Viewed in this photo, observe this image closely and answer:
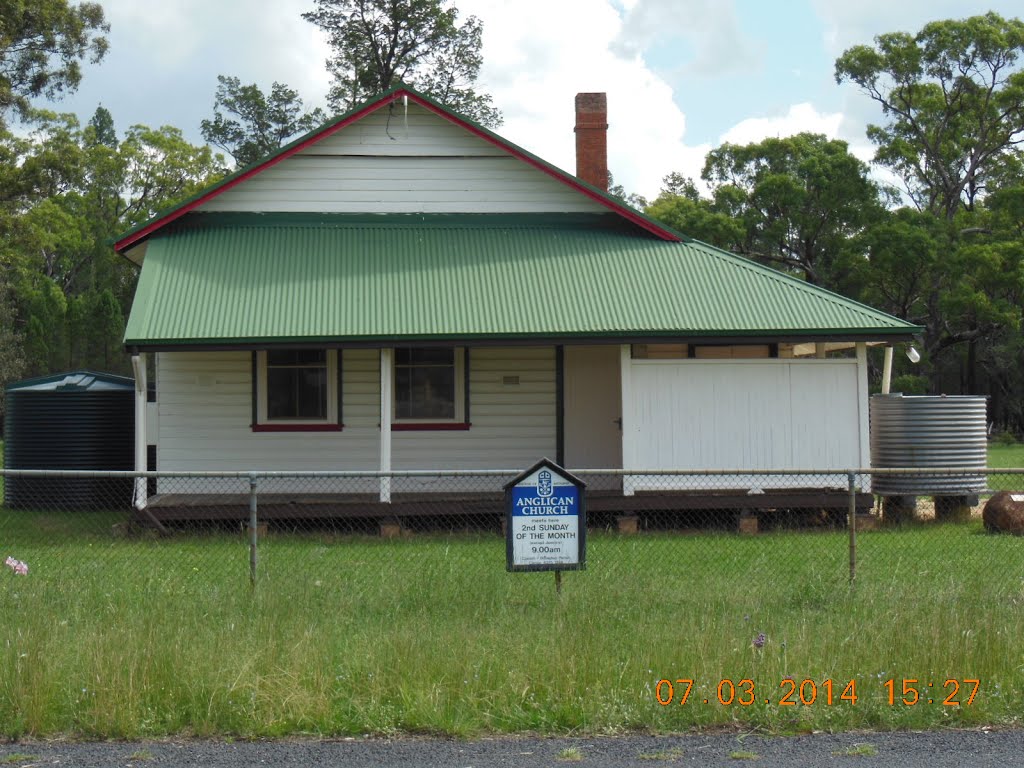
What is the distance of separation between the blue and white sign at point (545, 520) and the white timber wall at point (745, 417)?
20.8 feet

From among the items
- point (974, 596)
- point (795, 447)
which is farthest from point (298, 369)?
point (974, 596)

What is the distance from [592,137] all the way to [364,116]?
4401 mm

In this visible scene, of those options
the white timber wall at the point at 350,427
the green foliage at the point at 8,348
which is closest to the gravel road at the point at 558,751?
the white timber wall at the point at 350,427

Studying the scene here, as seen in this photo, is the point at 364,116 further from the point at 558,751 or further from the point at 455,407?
the point at 558,751

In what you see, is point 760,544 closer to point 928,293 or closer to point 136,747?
point 136,747

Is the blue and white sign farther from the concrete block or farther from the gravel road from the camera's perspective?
the concrete block

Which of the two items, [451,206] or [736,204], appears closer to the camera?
[451,206]

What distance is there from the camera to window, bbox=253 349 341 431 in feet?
53.7

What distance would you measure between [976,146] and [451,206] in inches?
1331

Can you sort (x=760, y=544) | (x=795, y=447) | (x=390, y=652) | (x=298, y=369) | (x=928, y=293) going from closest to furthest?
(x=390, y=652) < (x=760, y=544) < (x=795, y=447) < (x=298, y=369) < (x=928, y=293)

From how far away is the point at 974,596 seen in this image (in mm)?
8539

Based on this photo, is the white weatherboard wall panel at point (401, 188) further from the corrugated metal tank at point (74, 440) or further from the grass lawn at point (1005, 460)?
the grass lawn at point (1005, 460)

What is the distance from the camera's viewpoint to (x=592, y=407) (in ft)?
55.5

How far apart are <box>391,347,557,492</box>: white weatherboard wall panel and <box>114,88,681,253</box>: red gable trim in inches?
109
